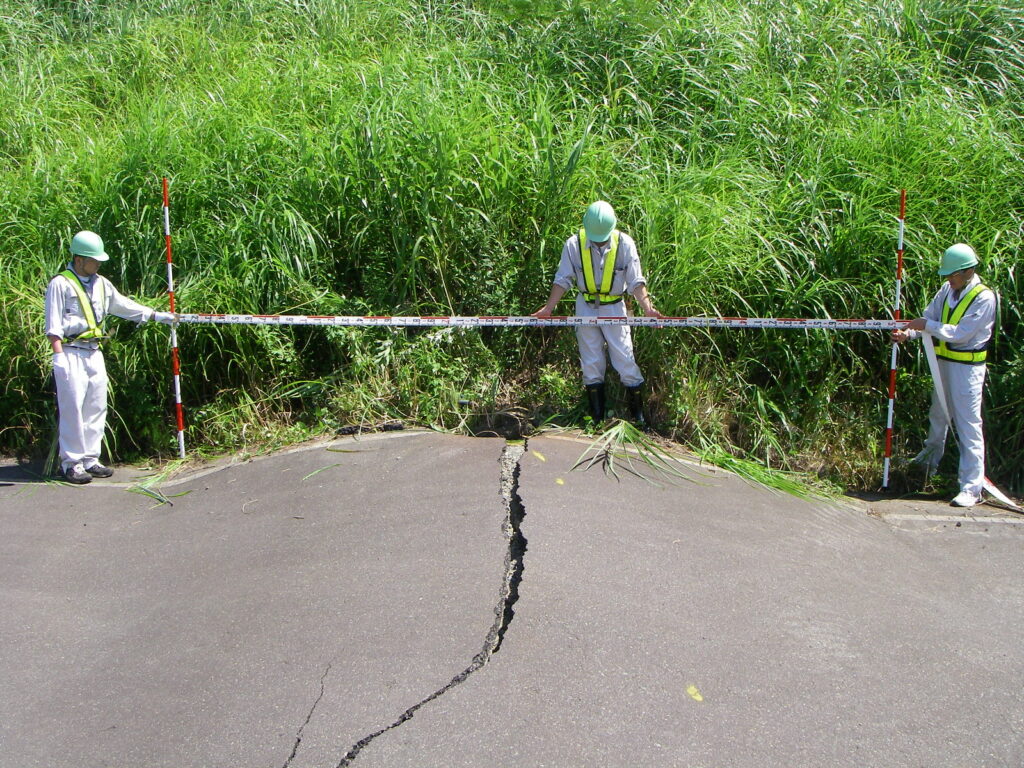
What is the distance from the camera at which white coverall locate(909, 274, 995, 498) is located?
6.36 metres

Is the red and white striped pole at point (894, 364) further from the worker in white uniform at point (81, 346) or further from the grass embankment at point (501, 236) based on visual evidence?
the worker in white uniform at point (81, 346)

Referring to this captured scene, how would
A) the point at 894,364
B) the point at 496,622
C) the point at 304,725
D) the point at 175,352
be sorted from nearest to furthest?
the point at 304,725, the point at 496,622, the point at 894,364, the point at 175,352

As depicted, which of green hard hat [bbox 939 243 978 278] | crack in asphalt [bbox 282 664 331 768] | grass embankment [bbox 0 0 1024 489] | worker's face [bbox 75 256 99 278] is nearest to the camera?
crack in asphalt [bbox 282 664 331 768]

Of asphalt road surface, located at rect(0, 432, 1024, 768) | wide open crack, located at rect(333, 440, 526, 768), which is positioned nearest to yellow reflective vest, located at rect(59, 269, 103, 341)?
asphalt road surface, located at rect(0, 432, 1024, 768)

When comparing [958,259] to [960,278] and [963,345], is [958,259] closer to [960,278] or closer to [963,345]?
[960,278]

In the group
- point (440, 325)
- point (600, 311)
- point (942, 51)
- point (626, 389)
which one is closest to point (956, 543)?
point (626, 389)

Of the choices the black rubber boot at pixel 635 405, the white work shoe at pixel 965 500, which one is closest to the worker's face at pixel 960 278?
the white work shoe at pixel 965 500

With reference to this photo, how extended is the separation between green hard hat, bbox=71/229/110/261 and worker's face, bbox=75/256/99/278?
0.10ft

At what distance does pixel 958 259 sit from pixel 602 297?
102 inches

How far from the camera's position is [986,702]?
4.08 m

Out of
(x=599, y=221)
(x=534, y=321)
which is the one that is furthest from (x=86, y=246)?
(x=599, y=221)

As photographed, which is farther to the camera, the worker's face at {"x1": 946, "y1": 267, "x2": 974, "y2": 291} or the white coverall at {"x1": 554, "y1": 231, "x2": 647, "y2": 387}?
the white coverall at {"x1": 554, "y1": 231, "x2": 647, "y2": 387}

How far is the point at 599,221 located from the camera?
21.4ft

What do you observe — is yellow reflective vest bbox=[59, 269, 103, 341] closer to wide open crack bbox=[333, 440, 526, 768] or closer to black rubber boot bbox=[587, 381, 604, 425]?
wide open crack bbox=[333, 440, 526, 768]
